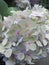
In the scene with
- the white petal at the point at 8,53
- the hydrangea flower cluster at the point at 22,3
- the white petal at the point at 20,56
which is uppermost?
the white petal at the point at 8,53

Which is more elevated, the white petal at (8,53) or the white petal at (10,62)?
the white petal at (8,53)

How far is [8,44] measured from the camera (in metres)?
0.84

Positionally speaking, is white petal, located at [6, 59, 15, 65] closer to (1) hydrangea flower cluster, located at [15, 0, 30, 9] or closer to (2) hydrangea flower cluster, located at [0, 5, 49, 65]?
(2) hydrangea flower cluster, located at [0, 5, 49, 65]

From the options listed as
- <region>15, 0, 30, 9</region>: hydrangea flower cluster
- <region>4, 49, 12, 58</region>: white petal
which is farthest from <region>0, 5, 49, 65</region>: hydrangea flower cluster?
<region>15, 0, 30, 9</region>: hydrangea flower cluster

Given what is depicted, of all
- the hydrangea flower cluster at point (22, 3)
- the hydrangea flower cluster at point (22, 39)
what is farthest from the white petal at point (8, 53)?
the hydrangea flower cluster at point (22, 3)

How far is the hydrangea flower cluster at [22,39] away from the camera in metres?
0.84

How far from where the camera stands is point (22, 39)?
0.84 m

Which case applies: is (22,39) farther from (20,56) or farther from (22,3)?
(22,3)

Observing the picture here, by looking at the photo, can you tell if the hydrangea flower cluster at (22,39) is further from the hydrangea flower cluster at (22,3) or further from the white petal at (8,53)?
the hydrangea flower cluster at (22,3)

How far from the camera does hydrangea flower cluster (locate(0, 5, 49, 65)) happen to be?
840mm

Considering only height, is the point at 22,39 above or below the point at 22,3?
above

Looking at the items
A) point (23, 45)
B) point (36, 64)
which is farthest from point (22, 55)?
point (36, 64)

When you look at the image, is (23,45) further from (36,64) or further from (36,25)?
(36,64)

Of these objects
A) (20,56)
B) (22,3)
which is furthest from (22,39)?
(22,3)
